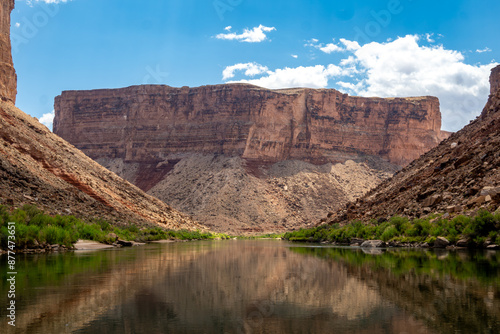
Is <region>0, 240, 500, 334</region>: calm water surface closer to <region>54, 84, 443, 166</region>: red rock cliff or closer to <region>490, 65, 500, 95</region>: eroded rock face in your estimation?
<region>490, 65, 500, 95</region>: eroded rock face

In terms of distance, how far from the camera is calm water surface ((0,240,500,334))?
27.4 ft

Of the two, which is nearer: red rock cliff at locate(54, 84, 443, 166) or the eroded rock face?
the eroded rock face

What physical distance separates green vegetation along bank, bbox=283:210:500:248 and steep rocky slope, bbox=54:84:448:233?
163 feet

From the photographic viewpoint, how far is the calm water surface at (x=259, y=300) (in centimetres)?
836

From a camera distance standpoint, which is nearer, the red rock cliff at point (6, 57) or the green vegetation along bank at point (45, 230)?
the green vegetation along bank at point (45, 230)

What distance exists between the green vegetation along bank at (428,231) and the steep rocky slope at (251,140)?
49606mm

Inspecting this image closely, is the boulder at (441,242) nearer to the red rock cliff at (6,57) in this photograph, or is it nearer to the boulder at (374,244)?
the boulder at (374,244)

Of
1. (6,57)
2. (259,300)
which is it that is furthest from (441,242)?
(6,57)

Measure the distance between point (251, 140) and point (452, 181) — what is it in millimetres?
73496

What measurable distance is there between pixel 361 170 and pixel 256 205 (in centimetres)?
3079

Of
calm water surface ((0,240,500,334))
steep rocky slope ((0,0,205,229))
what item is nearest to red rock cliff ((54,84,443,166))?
steep rocky slope ((0,0,205,229))

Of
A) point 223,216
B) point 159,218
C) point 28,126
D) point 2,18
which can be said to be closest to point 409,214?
point 159,218

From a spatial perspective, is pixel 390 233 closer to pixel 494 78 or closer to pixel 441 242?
pixel 441 242

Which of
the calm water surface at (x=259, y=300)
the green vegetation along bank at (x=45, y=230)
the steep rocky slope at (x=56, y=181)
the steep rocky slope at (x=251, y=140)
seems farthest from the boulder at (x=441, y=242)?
the steep rocky slope at (x=251, y=140)
